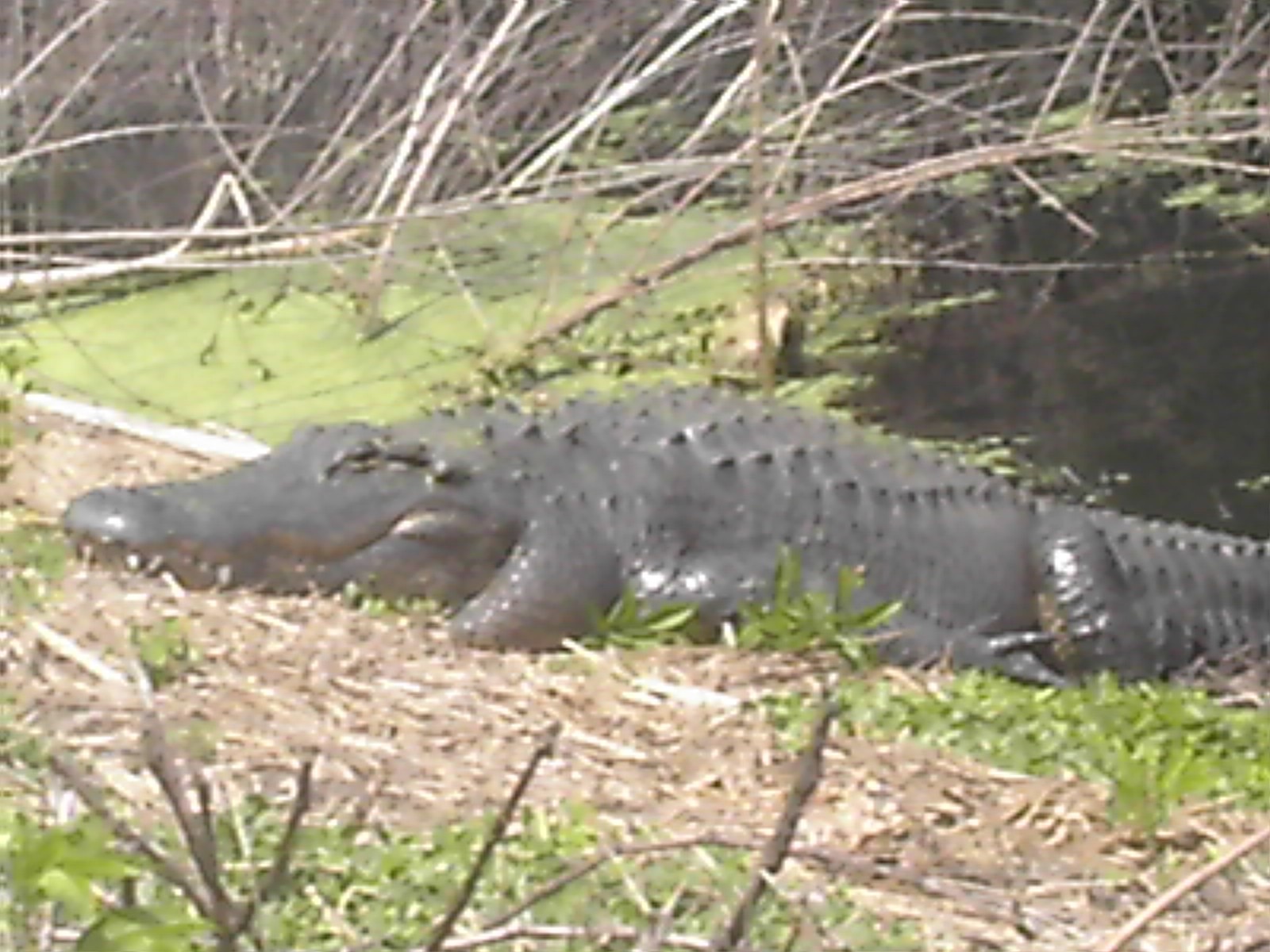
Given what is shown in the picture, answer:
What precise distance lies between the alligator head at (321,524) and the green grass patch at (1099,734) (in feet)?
3.53

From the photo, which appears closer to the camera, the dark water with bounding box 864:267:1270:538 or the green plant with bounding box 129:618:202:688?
the green plant with bounding box 129:618:202:688

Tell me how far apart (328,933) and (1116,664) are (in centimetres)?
300

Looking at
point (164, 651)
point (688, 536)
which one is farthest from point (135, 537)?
point (688, 536)

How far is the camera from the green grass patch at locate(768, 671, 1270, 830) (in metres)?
3.62

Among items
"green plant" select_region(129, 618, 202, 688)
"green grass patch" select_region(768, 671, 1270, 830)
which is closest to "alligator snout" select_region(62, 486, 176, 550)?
"green plant" select_region(129, 618, 202, 688)

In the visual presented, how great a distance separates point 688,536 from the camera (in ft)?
17.2

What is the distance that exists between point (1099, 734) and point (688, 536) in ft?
4.50

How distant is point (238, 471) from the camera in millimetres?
5133

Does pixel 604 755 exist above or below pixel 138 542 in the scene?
above

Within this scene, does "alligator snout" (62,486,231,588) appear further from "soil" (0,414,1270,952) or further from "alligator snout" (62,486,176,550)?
"soil" (0,414,1270,952)

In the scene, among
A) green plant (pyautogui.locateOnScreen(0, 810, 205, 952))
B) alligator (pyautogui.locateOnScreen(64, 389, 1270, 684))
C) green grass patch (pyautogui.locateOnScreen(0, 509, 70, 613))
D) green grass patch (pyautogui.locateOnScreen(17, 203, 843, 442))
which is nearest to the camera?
green plant (pyautogui.locateOnScreen(0, 810, 205, 952))

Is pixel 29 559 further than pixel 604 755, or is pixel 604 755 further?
pixel 29 559

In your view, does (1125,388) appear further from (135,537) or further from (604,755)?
(604,755)

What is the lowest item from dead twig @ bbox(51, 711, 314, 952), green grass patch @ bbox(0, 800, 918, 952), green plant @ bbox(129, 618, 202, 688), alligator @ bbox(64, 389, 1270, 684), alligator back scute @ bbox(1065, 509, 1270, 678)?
alligator back scute @ bbox(1065, 509, 1270, 678)
